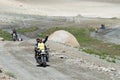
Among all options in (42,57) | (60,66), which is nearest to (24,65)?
(42,57)

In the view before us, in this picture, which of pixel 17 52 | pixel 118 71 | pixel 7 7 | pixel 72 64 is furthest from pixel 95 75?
pixel 7 7

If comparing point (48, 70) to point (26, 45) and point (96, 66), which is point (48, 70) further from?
point (26, 45)

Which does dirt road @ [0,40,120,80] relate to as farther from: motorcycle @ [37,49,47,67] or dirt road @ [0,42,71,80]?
motorcycle @ [37,49,47,67]

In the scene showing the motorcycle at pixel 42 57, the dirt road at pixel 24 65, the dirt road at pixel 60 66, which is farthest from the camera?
the motorcycle at pixel 42 57

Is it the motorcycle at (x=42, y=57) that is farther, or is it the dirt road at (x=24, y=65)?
the motorcycle at (x=42, y=57)

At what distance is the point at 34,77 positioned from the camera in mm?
31297

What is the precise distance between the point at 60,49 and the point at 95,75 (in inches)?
543

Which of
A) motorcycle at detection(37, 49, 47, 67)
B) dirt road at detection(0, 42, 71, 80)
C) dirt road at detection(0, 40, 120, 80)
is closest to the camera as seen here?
dirt road at detection(0, 42, 71, 80)

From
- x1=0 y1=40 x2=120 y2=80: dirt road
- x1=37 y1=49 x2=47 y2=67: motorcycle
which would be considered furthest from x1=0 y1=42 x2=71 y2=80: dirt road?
x1=37 y1=49 x2=47 y2=67: motorcycle

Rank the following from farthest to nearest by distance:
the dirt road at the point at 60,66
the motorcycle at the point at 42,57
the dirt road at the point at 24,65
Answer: the motorcycle at the point at 42,57 < the dirt road at the point at 60,66 < the dirt road at the point at 24,65

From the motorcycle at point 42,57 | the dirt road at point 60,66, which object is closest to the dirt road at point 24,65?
the dirt road at point 60,66

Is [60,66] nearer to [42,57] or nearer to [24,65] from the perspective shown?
[42,57]

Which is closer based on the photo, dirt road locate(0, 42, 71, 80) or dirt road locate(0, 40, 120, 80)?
dirt road locate(0, 42, 71, 80)

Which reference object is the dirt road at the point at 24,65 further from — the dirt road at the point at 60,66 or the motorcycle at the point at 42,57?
the motorcycle at the point at 42,57
